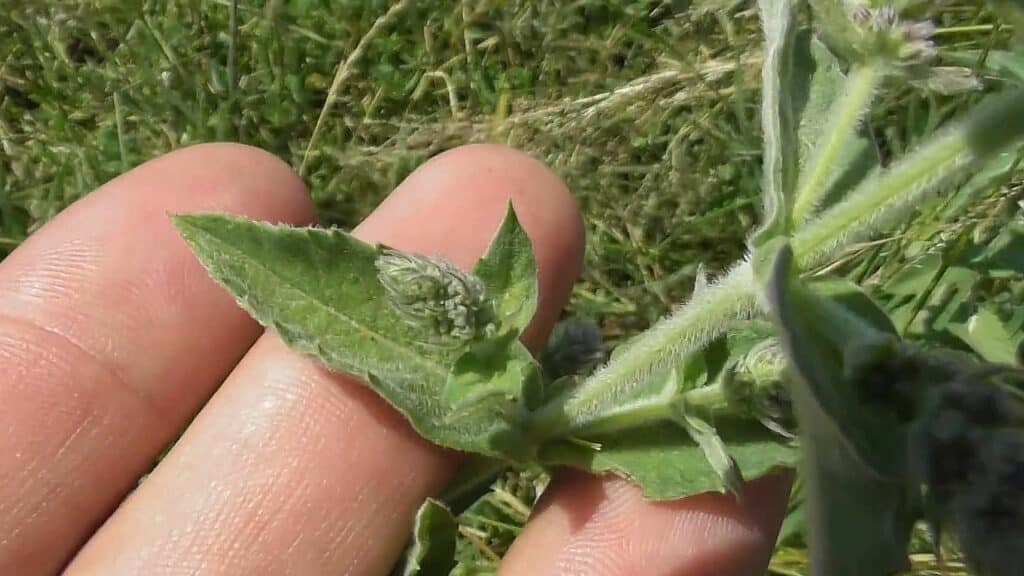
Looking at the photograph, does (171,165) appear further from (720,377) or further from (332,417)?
(720,377)

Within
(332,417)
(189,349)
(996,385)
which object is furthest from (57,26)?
(996,385)

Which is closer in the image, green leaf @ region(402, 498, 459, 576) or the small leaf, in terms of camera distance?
the small leaf

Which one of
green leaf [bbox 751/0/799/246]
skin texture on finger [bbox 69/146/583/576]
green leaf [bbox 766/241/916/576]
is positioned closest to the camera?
green leaf [bbox 766/241/916/576]

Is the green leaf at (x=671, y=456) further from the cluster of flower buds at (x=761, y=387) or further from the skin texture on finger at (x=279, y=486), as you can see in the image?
the skin texture on finger at (x=279, y=486)

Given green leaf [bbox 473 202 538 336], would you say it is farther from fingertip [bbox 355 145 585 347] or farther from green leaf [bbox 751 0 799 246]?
green leaf [bbox 751 0 799 246]

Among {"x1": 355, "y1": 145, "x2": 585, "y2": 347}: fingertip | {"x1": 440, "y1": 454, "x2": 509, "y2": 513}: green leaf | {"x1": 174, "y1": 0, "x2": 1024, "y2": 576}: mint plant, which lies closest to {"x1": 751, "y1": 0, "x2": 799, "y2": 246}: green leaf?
{"x1": 174, "y1": 0, "x2": 1024, "y2": 576}: mint plant
